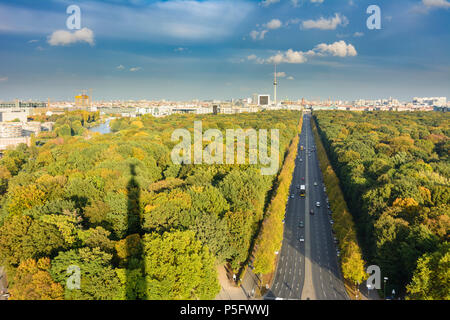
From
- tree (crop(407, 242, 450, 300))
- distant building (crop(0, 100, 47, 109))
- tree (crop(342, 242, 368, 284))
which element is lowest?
tree (crop(342, 242, 368, 284))

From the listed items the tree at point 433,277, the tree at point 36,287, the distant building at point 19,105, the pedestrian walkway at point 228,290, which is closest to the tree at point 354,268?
the tree at point 433,277

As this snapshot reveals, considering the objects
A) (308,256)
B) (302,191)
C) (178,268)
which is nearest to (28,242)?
(178,268)

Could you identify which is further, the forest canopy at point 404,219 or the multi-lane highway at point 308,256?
the multi-lane highway at point 308,256

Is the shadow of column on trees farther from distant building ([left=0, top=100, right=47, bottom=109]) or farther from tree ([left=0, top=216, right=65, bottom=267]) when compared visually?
distant building ([left=0, top=100, right=47, bottom=109])

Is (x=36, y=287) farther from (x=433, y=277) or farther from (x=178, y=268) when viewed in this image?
(x=433, y=277)

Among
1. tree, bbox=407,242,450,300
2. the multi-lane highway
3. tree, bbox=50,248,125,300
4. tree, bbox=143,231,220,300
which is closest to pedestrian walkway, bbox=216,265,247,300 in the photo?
the multi-lane highway

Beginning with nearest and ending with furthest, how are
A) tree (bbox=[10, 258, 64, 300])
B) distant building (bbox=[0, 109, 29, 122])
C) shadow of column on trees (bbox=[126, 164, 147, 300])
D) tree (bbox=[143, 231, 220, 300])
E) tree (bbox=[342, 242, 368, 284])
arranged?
tree (bbox=[10, 258, 64, 300]) < shadow of column on trees (bbox=[126, 164, 147, 300]) < tree (bbox=[143, 231, 220, 300]) < tree (bbox=[342, 242, 368, 284]) < distant building (bbox=[0, 109, 29, 122])

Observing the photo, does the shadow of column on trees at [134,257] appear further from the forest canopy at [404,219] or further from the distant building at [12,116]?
the distant building at [12,116]

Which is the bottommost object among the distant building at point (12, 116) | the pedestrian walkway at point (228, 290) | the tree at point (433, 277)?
the pedestrian walkway at point (228, 290)

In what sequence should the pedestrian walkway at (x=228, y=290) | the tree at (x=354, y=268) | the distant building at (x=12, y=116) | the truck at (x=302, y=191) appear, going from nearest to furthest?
1. the pedestrian walkway at (x=228, y=290)
2. the tree at (x=354, y=268)
3. the truck at (x=302, y=191)
4. the distant building at (x=12, y=116)

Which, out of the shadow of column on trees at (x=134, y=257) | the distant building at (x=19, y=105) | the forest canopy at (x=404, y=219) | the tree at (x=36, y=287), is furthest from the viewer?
the distant building at (x=19, y=105)

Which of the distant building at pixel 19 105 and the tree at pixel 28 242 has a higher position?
the distant building at pixel 19 105
